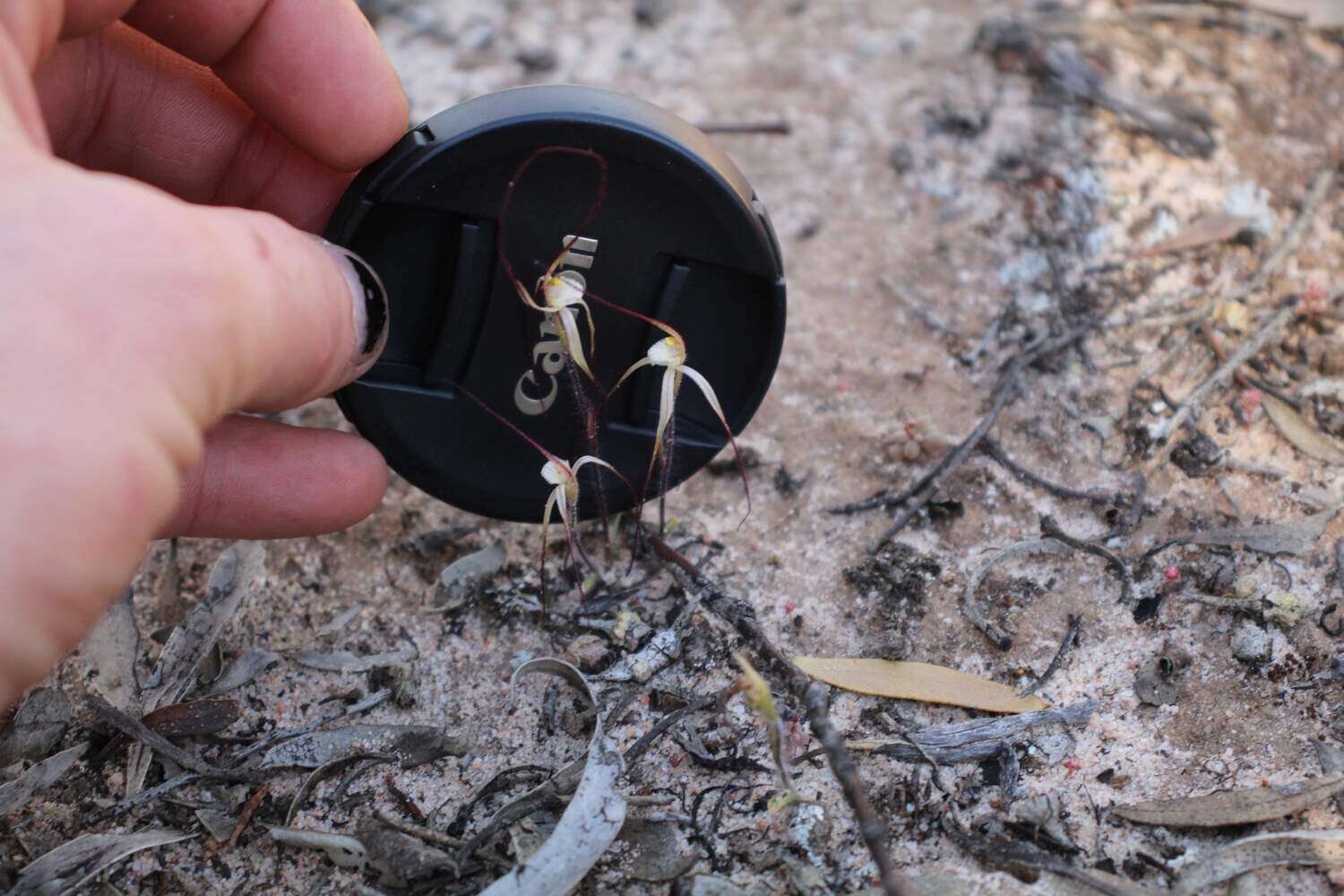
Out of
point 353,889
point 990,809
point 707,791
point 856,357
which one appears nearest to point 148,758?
point 353,889

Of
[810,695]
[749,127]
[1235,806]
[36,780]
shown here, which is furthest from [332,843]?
[749,127]

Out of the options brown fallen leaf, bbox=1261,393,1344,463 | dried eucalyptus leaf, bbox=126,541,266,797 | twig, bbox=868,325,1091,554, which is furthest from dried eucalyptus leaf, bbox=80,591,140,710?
brown fallen leaf, bbox=1261,393,1344,463

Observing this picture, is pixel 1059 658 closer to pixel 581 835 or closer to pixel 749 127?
pixel 581 835

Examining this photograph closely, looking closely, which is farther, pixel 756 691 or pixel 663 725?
pixel 663 725

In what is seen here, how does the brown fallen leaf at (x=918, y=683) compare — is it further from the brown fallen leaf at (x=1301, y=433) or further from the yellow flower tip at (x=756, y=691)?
the brown fallen leaf at (x=1301, y=433)

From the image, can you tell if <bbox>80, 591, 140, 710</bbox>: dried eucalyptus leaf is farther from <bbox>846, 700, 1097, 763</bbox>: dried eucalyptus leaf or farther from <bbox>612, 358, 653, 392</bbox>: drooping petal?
<bbox>846, 700, 1097, 763</bbox>: dried eucalyptus leaf

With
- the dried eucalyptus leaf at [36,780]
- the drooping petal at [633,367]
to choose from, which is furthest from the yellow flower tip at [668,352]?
the dried eucalyptus leaf at [36,780]

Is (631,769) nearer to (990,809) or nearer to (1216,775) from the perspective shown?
(990,809)
